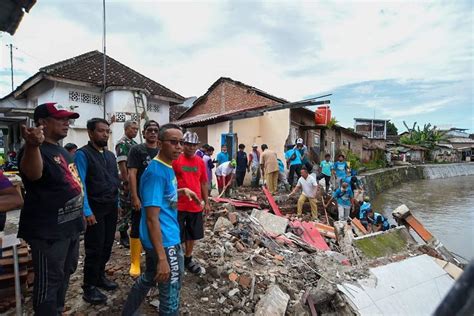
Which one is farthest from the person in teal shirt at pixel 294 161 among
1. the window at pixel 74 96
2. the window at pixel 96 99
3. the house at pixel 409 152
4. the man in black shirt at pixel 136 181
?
the house at pixel 409 152

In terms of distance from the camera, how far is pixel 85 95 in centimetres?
1282

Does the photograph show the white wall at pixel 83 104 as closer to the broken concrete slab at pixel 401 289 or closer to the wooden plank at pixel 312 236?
the wooden plank at pixel 312 236

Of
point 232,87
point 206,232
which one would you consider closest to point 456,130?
point 232,87

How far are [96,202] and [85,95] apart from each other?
38.5ft

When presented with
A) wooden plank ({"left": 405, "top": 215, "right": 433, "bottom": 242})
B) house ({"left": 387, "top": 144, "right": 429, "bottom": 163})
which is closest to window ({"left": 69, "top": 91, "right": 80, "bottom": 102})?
wooden plank ({"left": 405, "top": 215, "right": 433, "bottom": 242})

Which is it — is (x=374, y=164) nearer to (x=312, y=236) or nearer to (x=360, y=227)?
(x=360, y=227)

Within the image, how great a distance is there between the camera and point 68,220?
2.12 m

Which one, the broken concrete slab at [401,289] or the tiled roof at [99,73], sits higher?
the tiled roof at [99,73]

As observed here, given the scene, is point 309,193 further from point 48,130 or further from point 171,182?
point 48,130

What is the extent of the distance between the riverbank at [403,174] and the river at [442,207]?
57 cm

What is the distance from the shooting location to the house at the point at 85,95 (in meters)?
12.1

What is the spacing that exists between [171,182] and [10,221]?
4.77 meters

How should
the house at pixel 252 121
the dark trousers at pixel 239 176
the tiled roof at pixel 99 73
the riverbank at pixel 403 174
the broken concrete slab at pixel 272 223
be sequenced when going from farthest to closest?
the riverbank at pixel 403 174 < the tiled roof at pixel 99 73 < the house at pixel 252 121 < the dark trousers at pixel 239 176 < the broken concrete slab at pixel 272 223

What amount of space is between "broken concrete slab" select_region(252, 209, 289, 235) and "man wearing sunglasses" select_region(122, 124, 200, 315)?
3.88m
